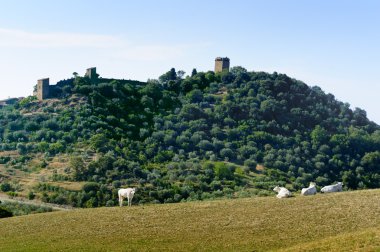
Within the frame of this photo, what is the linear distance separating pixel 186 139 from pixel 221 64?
3670cm

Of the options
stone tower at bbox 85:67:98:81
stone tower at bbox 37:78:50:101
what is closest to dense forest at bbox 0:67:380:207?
stone tower at bbox 37:78:50:101

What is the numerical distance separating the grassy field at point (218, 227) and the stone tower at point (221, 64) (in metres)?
84.6

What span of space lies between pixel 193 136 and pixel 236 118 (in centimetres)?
1229

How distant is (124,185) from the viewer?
214 ft

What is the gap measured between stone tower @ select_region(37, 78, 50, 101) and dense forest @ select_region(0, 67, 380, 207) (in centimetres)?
167

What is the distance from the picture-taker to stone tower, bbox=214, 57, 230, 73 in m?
118

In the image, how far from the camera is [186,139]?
8600 cm

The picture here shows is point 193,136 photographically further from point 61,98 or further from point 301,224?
point 301,224

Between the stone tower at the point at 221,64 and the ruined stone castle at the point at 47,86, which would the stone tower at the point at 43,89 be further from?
the stone tower at the point at 221,64

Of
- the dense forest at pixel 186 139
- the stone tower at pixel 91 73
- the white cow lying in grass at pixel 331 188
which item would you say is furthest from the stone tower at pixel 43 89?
the white cow lying in grass at pixel 331 188

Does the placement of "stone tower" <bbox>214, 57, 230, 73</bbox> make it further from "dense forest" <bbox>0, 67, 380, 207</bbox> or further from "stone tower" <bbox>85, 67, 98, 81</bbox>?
"stone tower" <bbox>85, 67, 98, 81</bbox>

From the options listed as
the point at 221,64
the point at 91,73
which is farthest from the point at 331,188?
the point at 221,64

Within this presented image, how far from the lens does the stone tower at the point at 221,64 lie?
117938mm

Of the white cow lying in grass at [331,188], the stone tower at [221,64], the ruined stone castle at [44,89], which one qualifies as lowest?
the white cow lying in grass at [331,188]
